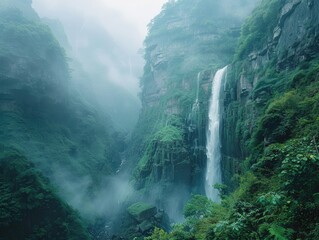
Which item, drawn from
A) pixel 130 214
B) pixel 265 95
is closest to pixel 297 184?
pixel 265 95

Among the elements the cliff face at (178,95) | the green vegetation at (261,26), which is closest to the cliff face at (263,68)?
the green vegetation at (261,26)

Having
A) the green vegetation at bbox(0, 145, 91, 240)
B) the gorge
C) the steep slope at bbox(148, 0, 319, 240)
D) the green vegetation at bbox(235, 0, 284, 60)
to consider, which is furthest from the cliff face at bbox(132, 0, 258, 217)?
the green vegetation at bbox(0, 145, 91, 240)

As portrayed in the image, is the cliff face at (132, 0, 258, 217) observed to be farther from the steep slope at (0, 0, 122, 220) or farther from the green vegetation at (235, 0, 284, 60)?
the green vegetation at (235, 0, 284, 60)

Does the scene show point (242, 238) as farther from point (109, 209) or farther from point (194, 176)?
point (109, 209)

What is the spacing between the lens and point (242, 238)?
21.0 ft

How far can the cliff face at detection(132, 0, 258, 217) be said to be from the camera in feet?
125

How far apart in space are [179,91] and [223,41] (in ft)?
50.4

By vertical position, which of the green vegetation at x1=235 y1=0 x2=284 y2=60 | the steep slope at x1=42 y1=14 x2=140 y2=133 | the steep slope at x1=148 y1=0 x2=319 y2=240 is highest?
the steep slope at x1=42 y1=14 x2=140 y2=133

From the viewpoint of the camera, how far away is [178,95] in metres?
49.2

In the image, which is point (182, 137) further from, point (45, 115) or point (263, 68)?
point (45, 115)

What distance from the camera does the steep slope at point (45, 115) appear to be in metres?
39.4

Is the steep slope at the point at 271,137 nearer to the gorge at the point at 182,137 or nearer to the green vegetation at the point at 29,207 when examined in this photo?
the gorge at the point at 182,137

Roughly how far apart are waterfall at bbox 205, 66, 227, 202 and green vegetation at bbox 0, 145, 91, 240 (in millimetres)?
15132

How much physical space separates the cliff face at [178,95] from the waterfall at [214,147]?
1.53 m
